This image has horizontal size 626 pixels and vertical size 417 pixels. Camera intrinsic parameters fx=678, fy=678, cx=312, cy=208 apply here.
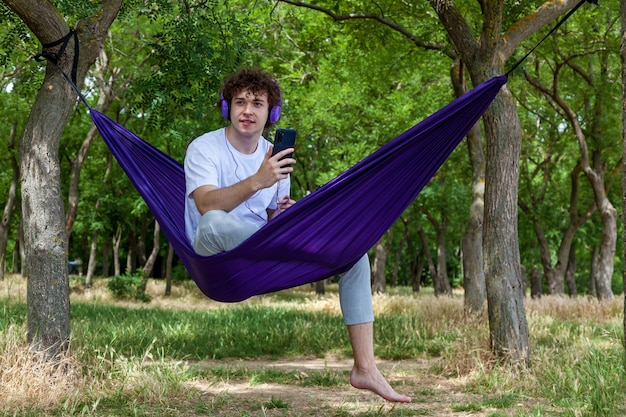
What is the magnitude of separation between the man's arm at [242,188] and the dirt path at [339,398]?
1.60m

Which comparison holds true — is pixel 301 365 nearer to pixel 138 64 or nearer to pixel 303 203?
pixel 303 203

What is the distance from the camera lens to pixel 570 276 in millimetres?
18750

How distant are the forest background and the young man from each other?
2.30 metres

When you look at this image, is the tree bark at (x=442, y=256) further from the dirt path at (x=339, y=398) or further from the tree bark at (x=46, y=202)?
the tree bark at (x=46, y=202)

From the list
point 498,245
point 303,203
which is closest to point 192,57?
point 498,245

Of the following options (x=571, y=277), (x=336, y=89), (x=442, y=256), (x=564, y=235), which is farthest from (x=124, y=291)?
(x=571, y=277)

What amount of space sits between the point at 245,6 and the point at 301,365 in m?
6.31

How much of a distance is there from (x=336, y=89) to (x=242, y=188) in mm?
9887

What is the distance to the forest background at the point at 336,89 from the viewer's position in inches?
232

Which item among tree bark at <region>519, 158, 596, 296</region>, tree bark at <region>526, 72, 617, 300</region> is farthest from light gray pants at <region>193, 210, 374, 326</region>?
tree bark at <region>519, 158, 596, 296</region>

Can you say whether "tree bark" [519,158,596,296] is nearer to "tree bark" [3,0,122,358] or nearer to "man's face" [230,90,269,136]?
"tree bark" [3,0,122,358]

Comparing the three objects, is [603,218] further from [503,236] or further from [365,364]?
[365,364]

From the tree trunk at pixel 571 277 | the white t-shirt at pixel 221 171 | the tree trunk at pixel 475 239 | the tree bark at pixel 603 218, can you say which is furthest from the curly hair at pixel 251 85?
the tree trunk at pixel 571 277

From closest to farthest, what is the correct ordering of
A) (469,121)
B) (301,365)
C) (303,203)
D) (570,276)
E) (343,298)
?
(303,203)
(343,298)
(469,121)
(301,365)
(570,276)
